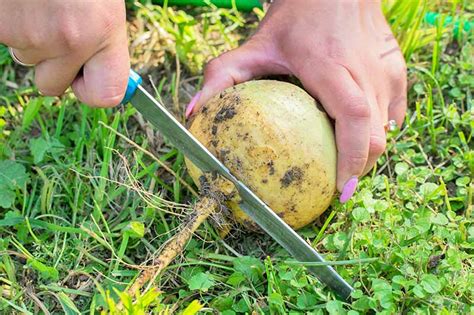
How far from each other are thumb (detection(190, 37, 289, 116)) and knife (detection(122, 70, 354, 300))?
299 mm

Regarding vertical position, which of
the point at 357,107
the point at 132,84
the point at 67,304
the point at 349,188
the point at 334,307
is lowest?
the point at 67,304

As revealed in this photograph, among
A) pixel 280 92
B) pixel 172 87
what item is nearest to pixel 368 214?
pixel 280 92

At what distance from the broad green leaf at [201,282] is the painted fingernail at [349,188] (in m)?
0.51

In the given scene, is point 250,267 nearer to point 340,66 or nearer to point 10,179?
point 340,66

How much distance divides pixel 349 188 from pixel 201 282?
572 millimetres

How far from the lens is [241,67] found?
2.39 m

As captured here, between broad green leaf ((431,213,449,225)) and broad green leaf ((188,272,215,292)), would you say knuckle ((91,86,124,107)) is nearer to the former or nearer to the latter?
broad green leaf ((188,272,215,292))

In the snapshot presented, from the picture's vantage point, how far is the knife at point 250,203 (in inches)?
79.0

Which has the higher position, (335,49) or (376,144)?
(335,49)

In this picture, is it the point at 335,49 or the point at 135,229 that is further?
the point at 335,49

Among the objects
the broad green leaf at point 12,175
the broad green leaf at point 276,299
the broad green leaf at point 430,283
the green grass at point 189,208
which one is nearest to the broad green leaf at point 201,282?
the green grass at point 189,208

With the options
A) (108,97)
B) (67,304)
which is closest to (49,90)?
(108,97)

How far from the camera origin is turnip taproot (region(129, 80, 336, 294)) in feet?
6.81

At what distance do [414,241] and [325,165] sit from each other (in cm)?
38
